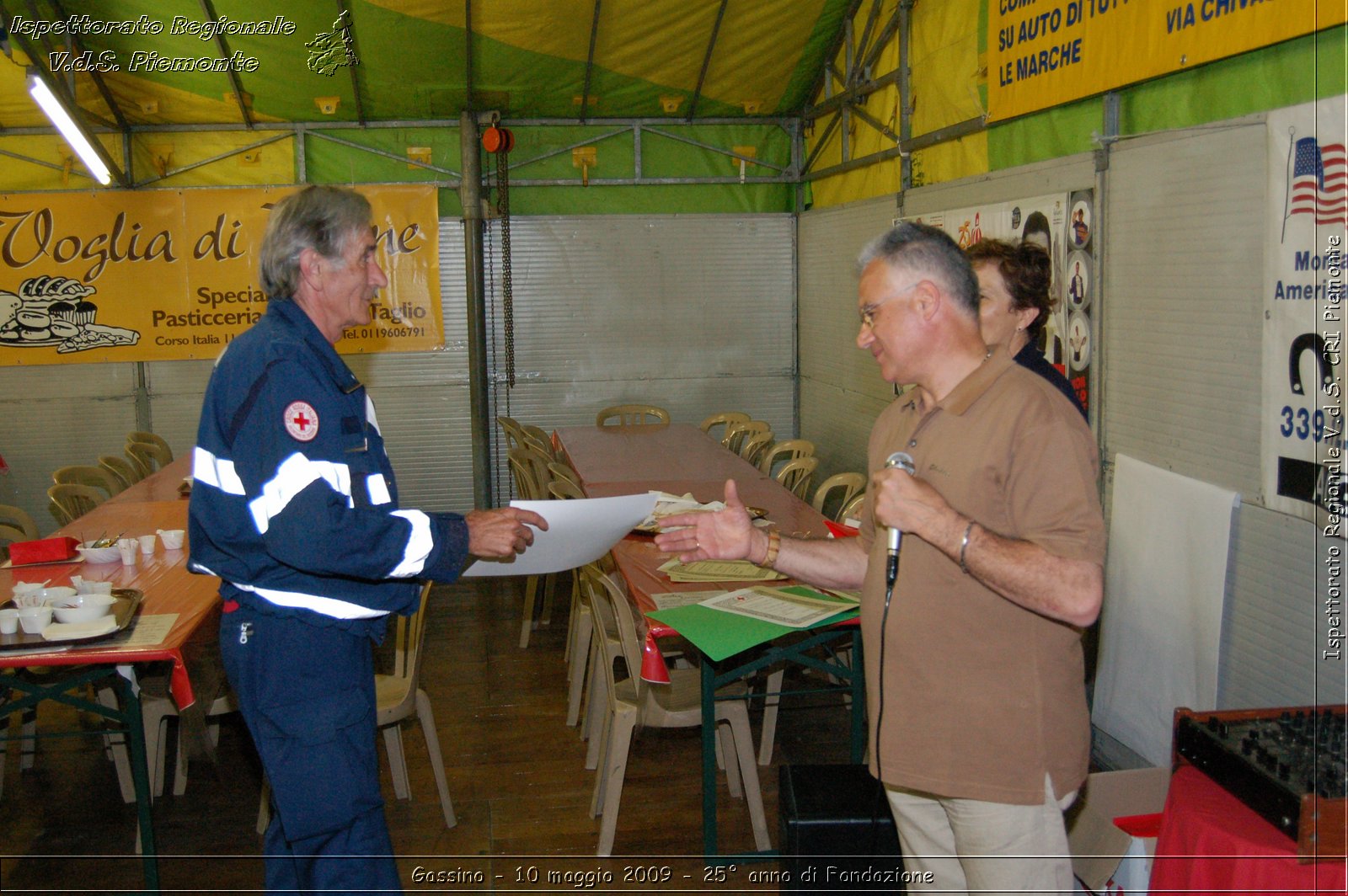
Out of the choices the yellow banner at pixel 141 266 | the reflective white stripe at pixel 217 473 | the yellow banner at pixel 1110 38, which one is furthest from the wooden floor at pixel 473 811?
the yellow banner at pixel 141 266

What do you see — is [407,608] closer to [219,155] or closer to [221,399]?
[221,399]

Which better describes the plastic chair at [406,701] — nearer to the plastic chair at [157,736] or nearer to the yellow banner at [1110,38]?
the plastic chair at [157,736]

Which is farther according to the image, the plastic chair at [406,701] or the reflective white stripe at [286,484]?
the plastic chair at [406,701]

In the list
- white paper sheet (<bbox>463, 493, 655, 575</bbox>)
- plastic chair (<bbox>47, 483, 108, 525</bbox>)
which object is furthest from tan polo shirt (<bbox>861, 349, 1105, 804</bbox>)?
plastic chair (<bbox>47, 483, 108, 525</bbox>)

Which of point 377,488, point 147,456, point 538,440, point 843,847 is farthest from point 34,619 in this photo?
point 538,440

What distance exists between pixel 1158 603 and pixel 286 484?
2.82 metres

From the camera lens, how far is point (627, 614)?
3396mm

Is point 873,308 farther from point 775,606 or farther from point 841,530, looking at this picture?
point 841,530

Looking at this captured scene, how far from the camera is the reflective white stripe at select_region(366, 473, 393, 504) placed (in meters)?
2.33

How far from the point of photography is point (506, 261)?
8.16 metres

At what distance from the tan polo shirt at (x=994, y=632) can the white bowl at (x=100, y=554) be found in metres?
3.29

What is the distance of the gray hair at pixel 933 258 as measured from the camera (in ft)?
6.21

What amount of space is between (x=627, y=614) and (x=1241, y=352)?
2.01m

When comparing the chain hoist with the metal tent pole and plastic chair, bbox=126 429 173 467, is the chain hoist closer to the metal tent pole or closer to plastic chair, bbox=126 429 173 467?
the metal tent pole
